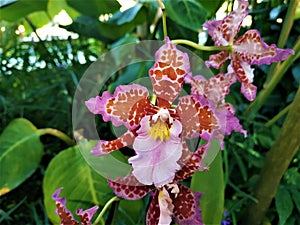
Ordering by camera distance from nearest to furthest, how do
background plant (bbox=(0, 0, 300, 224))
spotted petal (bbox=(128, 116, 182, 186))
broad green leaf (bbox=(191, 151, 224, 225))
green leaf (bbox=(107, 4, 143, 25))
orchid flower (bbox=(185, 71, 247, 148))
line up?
spotted petal (bbox=(128, 116, 182, 186)) → orchid flower (bbox=(185, 71, 247, 148)) → broad green leaf (bbox=(191, 151, 224, 225)) → background plant (bbox=(0, 0, 300, 224)) → green leaf (bbox=(107, 4, 143, 25))

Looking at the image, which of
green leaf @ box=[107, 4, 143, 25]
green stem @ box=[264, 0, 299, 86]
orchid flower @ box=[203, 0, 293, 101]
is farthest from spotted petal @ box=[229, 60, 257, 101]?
green leaf @ box=[107, 4, 143, 25]

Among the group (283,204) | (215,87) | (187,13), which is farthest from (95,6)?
(283,204)

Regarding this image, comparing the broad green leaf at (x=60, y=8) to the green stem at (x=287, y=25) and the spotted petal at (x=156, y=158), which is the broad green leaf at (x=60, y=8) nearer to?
the green stem at (x=287, y=25)

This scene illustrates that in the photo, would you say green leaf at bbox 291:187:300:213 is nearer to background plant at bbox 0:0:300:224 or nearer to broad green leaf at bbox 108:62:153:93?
background plant at bbox 0:0:300:224

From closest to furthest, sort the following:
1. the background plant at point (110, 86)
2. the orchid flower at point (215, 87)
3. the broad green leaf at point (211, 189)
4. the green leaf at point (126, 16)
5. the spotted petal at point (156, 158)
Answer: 1. the spotted petal at point (156, 158)
2. the orchid flower at point (215, 87)
3. the broad green leaf at point (211, 189)
4. the background plant at point (110, 86)
5. the green leaf at point (126, 16)

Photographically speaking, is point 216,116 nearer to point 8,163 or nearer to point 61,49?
point 8,163

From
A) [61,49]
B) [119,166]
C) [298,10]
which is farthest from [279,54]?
[61,49]

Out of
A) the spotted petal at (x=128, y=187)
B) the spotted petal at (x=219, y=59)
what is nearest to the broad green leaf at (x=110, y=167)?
the spotted petal at (x=128, y=187)
